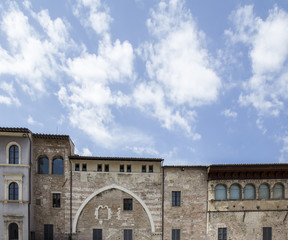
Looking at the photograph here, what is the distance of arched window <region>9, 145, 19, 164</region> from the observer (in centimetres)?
2323

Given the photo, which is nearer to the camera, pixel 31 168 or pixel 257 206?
pixel 31 168

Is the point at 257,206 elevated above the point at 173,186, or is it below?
below

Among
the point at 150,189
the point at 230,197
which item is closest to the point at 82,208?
the point at 150,189

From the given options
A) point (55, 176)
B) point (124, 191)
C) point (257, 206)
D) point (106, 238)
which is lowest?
point (106, 238)

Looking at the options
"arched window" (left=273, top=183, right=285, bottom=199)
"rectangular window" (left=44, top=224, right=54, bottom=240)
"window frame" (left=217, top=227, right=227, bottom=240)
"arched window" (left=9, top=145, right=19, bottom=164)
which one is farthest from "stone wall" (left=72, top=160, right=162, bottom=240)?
"arched window" (left=273, top=183, right=285, bottom=199)

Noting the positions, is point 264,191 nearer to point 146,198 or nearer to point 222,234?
point 222,234

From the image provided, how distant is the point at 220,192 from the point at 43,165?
17928 mm

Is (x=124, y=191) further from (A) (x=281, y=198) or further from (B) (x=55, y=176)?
(A) (x=281, y=198)

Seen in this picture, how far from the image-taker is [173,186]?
25922 millimetres

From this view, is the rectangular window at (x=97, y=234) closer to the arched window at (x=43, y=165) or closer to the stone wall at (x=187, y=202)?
the stone wall at (x=187, y=202)

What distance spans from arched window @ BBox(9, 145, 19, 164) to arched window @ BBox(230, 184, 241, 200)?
69.0ft

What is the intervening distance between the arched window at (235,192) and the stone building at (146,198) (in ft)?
0.33

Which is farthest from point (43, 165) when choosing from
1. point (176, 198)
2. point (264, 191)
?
point (264, 191)

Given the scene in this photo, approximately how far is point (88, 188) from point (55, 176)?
11.1 feet
